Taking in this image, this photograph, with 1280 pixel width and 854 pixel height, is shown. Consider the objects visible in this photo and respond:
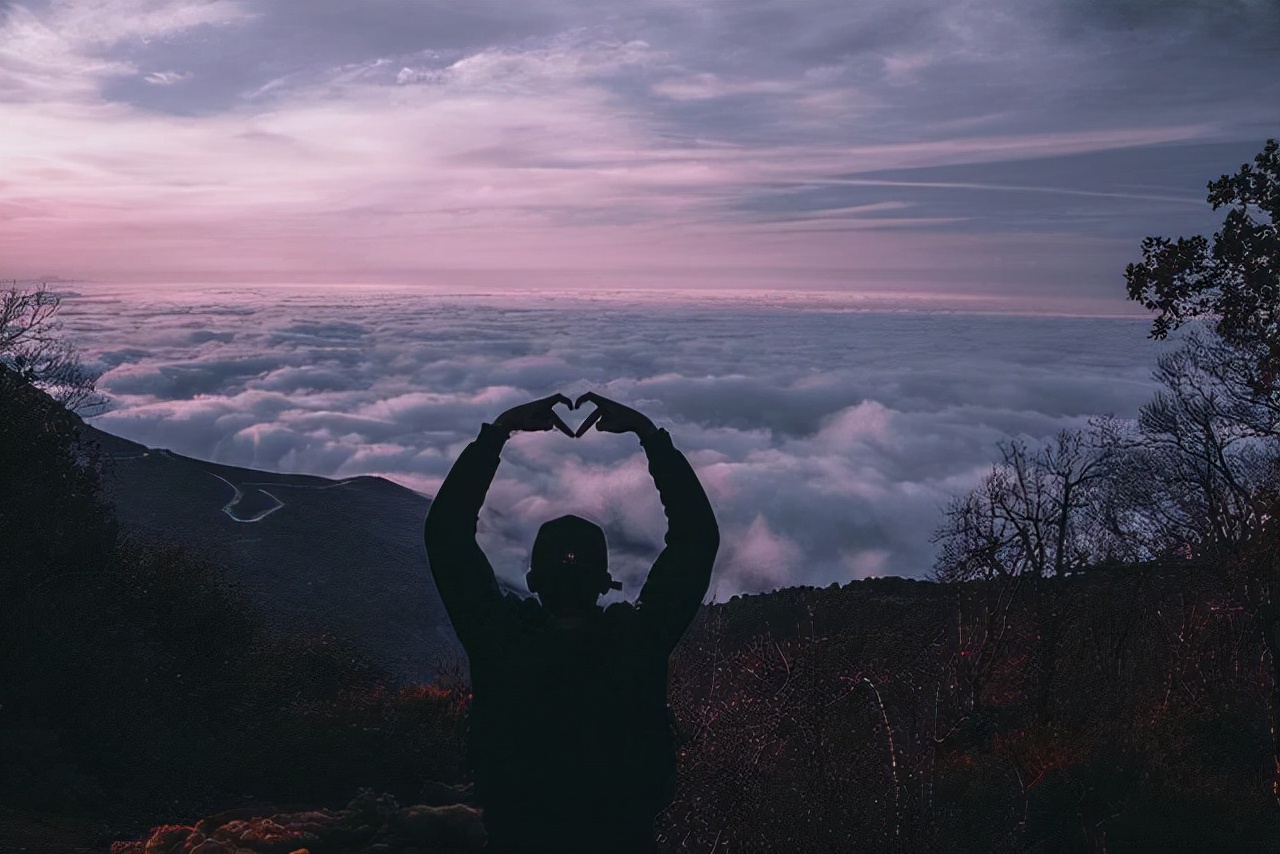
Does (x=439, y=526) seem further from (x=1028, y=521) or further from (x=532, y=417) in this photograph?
(x=1028, y=521)

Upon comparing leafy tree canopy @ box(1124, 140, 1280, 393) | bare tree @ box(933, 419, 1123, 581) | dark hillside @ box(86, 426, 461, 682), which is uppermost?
leafy tree canopy @ box(1124, 140, 1280, 393)

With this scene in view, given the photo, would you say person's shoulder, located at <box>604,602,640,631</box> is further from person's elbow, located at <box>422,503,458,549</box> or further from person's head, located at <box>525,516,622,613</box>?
person's elbow, located at <box>422,503,458,549</box>

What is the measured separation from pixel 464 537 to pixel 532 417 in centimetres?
34

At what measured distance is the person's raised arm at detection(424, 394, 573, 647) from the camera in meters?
2.30

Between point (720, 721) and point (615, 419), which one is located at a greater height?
point (615, 419)

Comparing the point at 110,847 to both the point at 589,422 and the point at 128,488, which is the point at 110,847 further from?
the point at 128,488

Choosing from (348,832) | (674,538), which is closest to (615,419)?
(674,538)

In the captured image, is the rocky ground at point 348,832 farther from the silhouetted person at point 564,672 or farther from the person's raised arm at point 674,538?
the person's raised arm at point 674,538

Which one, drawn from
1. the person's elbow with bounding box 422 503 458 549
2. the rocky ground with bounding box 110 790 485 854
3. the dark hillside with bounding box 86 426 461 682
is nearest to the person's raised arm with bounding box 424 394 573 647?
the person's elbow with bounding box 422 503 458 549

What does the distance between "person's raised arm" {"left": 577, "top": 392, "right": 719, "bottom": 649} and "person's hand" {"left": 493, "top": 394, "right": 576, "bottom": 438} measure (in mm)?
81

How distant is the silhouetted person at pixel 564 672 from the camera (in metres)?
2.26

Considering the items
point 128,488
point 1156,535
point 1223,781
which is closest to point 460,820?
point 1223,781

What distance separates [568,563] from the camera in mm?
2301

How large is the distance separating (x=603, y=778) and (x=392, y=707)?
10713 mm
